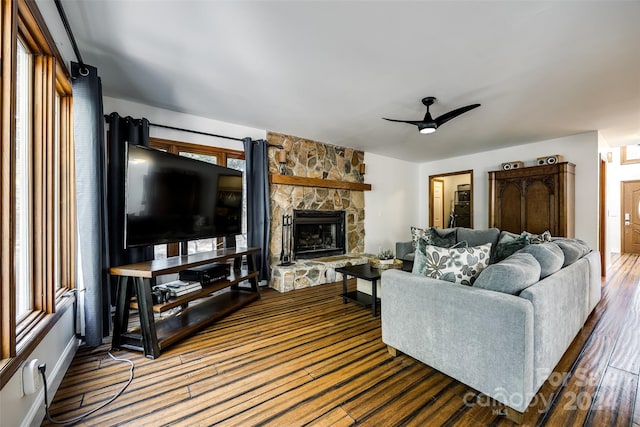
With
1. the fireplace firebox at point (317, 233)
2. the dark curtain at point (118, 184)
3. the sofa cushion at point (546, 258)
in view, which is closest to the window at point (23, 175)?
the dark curtain at point (118, 184)

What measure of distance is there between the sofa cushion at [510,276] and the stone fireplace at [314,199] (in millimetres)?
2637

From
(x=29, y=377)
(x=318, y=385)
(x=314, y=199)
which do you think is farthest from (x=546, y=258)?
(x=314, y=199)

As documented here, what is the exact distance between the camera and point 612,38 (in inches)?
76.4

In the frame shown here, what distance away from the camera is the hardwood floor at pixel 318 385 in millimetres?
1444

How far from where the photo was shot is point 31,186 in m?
1.67

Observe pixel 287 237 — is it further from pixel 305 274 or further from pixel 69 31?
pixel 69 31

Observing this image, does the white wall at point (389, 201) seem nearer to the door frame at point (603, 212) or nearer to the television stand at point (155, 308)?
the door frame at point (603, 212)

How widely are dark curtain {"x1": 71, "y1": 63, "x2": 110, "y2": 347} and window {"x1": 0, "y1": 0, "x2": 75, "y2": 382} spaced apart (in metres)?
0.13

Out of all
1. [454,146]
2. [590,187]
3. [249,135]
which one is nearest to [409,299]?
[249,135]

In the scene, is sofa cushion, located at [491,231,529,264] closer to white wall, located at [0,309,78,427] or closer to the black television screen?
the black television screen

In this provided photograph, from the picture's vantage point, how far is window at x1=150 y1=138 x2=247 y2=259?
10.7 ft

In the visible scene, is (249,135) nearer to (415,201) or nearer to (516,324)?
(516,324)

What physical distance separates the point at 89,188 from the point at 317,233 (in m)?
3.33

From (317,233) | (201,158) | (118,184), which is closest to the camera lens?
(118,184)
